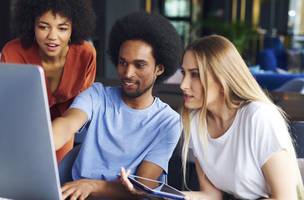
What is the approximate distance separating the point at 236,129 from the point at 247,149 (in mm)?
72

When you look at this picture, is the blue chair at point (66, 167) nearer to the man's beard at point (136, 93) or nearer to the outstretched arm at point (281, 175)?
the man's beard at point (136, 93)

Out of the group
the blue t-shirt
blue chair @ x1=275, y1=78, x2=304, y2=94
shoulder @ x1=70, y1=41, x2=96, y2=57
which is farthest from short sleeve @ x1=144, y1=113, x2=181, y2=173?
blue chair @ x1=275, y1=78, x2=304, y2=94

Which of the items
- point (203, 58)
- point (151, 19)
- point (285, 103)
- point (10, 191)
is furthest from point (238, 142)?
point (285, 103)

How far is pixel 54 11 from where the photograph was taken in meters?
1.96

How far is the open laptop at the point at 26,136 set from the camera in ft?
3.45

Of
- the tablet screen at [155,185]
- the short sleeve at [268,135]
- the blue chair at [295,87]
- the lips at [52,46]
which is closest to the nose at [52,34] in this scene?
the lips at [52,46]

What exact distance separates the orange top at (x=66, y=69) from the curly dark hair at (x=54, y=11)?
0.12 feet

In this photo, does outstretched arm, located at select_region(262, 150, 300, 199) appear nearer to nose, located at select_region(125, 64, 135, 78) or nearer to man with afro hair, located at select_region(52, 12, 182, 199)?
man with afro hair, located at select_region(52, 12, 182, 199)

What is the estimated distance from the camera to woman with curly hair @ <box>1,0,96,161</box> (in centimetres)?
209

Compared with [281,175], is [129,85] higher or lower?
higher

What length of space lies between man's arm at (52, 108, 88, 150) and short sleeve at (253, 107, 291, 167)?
1.70 ft

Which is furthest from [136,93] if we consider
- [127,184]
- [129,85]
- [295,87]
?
[295,87]

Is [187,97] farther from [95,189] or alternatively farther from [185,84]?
[95,189]

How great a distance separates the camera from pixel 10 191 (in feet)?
4.00
